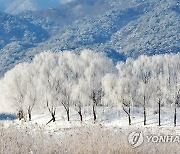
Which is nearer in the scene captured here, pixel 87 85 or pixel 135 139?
pixel 135 139

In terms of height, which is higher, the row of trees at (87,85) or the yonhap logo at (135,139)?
the yonhap logo at (135,139)

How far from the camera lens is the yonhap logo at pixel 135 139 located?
42.4ft

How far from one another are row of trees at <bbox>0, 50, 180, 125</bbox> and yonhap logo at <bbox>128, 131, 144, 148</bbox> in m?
58.3

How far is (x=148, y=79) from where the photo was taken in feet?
255

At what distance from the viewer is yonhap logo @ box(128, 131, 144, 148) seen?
12.9 m

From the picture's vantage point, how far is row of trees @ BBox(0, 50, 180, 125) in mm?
75688

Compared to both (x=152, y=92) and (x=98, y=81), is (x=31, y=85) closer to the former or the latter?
(x=98, y=81)

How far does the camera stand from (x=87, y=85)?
253ft

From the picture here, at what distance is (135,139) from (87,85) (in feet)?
209

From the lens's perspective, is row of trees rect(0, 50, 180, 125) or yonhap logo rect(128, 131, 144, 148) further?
row of trees rect(0, 50, 180, 125)

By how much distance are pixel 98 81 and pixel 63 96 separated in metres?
7.35

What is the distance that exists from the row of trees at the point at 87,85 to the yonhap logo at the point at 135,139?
5834 centimetres

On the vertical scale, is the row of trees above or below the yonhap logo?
below

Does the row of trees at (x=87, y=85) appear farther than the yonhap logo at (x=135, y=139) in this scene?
Yes
